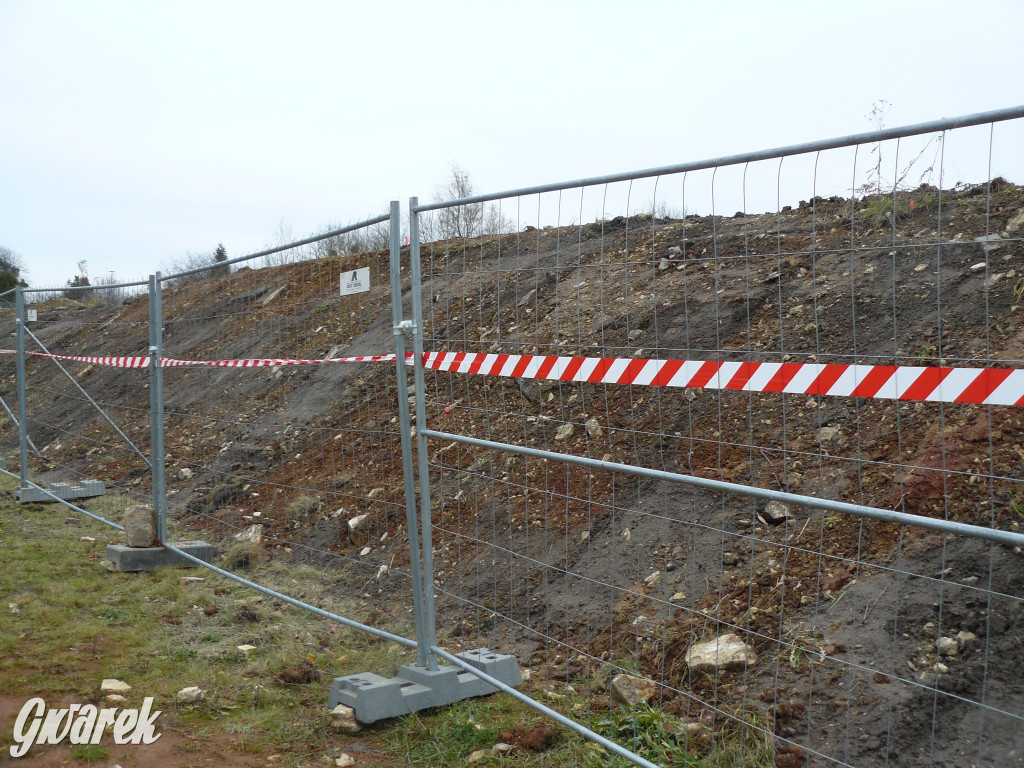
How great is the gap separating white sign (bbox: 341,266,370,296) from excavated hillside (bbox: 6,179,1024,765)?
45 cm

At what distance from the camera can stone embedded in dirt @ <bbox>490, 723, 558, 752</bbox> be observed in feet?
11.9

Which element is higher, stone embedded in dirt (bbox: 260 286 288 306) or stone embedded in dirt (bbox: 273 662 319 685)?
stone embedded in dirt (bbox: 260 286 288 306)

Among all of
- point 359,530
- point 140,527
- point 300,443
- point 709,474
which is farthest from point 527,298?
point 140,527

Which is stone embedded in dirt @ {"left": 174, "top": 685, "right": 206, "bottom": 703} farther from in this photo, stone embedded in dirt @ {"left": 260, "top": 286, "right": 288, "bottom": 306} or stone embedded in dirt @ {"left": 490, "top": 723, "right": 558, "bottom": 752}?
stone embedded in dirt @ {"left": 260, "top": 286, "right": 288, "bottom": 306}

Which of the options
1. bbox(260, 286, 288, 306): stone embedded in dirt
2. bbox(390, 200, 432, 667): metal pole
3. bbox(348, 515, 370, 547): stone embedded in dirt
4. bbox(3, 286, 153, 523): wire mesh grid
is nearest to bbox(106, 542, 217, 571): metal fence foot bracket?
bbox(3, 286, 153, 523): wire mesh grid

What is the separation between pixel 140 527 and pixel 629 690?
4.71 meters

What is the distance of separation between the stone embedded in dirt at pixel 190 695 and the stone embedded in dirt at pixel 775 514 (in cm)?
336

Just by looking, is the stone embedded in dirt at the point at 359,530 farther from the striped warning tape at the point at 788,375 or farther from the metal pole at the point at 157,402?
the striped warning tape at the point at 788,375

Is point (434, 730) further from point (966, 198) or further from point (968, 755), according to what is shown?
point (966, 198)

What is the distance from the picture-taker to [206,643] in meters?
5.06

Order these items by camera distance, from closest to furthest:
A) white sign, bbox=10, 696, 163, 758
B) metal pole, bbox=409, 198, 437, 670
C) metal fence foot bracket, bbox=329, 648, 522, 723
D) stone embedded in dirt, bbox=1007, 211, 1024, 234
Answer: white sign, bbox=10, 696, 163, 758 → metal fence foot bracket, bbox=329, 648, 522, 723 → metal pole, bbox=409, 198, 437, 670 → stone embedded in dirt, bbox=1007, 211, 1024, 234

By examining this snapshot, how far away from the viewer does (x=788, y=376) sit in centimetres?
321

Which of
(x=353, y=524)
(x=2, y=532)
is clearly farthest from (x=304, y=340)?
(x=2, y=532)

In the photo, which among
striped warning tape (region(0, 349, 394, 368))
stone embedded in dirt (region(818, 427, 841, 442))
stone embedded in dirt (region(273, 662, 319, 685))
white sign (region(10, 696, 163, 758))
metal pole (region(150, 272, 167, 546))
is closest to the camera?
white sign (region(10, 696, 163, 758))
